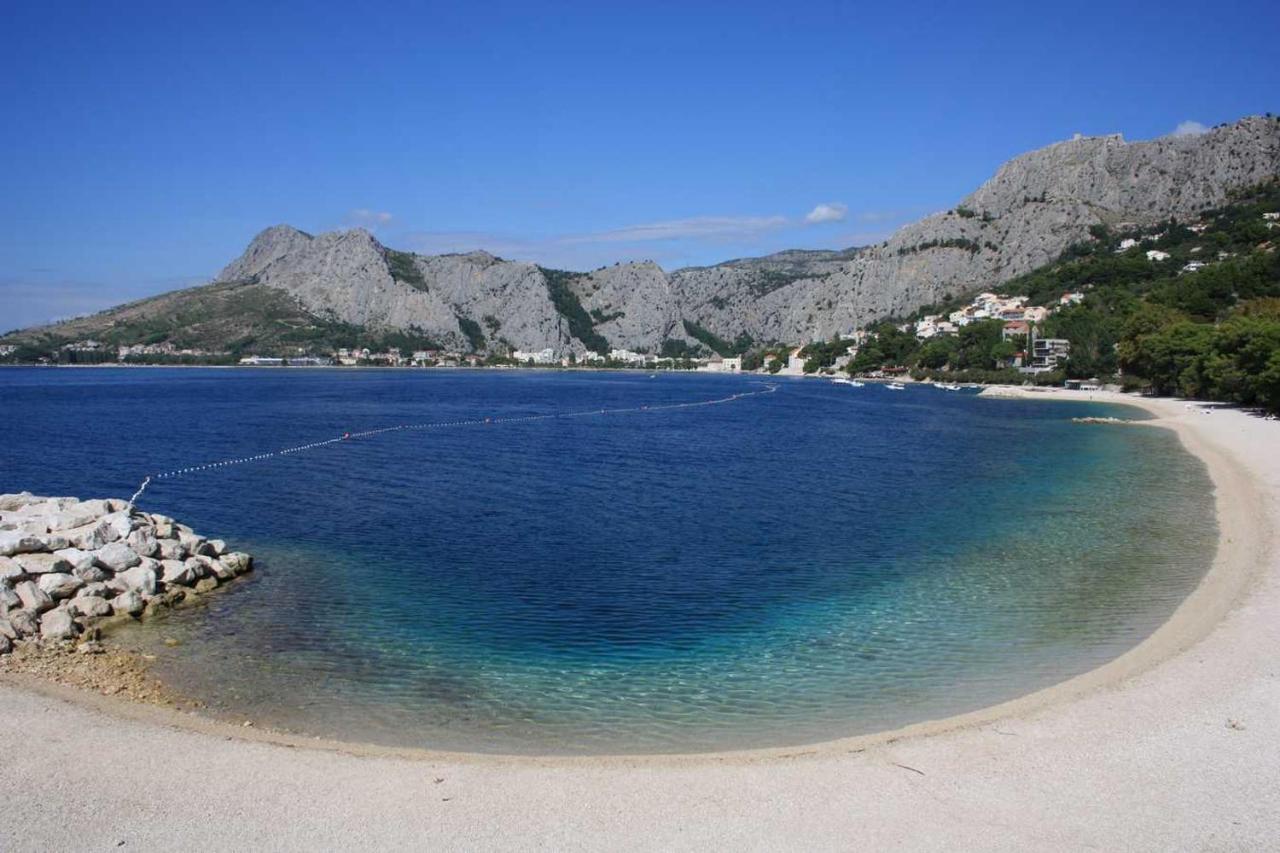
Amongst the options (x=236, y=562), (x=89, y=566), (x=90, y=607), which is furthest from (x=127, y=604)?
(x=236, y=562)

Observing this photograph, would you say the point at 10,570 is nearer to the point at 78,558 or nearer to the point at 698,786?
the point at 78,558

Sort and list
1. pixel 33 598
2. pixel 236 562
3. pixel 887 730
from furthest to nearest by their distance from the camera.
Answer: pixel 236 562, pixel 33 598, pixel 887 730

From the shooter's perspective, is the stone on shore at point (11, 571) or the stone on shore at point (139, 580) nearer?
the stone on shore at point (11, 571)

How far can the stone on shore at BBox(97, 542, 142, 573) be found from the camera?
1694 centimetres

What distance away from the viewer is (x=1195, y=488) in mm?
30672

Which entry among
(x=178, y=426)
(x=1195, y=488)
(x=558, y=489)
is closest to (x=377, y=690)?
(x=558, y=489)

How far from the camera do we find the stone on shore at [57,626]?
14.1 m

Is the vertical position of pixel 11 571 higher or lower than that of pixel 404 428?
higher

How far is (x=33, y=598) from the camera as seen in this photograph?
48.9 feet

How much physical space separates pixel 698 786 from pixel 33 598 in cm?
1213

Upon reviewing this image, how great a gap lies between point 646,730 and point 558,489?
20815mm

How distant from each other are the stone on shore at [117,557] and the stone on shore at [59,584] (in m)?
0.90

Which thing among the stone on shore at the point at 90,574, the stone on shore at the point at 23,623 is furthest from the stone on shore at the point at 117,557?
the stone on shore at the point at 23,623

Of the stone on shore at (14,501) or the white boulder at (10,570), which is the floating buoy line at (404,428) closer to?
the stone on shore at (14,501)
